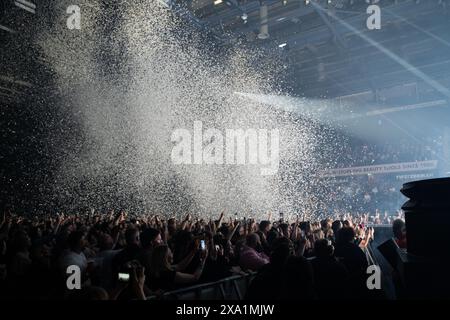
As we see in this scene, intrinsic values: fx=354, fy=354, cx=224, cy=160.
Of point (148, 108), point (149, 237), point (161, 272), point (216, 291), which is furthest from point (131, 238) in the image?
point (148, 108)

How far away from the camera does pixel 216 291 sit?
11.1 feet

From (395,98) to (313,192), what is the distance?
6.50 m

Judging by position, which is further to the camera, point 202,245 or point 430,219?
point 202,245

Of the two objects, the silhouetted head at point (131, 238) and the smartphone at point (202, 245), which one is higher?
the silhouetted head at point (131, 238)

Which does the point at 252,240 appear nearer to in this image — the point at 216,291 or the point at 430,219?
the point at 216,291

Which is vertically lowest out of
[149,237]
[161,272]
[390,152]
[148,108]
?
[161,272]

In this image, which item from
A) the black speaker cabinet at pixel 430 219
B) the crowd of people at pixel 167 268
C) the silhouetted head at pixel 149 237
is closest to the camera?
the black speaker cabinet at pixel 430 219

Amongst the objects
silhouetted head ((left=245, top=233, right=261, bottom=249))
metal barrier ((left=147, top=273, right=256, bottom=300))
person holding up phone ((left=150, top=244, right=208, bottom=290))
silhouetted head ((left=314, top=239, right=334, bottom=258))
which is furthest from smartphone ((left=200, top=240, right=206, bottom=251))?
silhouetted head ((left=314, top=239, right=334, bottom=258))

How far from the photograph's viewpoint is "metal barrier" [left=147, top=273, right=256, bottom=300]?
2851mm

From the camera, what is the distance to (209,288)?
10.7 ft

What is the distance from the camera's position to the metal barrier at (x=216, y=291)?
112 inches

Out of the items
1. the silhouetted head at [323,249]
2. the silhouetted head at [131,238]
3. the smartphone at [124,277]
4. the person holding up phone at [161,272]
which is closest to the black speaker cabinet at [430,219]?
the silhouetted head at [323,249]

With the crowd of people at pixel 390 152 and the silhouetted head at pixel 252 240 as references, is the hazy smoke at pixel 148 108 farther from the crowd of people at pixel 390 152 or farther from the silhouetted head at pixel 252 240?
the silhouetted head at pixel 252 240

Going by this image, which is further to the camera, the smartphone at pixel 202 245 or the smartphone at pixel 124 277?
the smartphone at pixel 202 245
